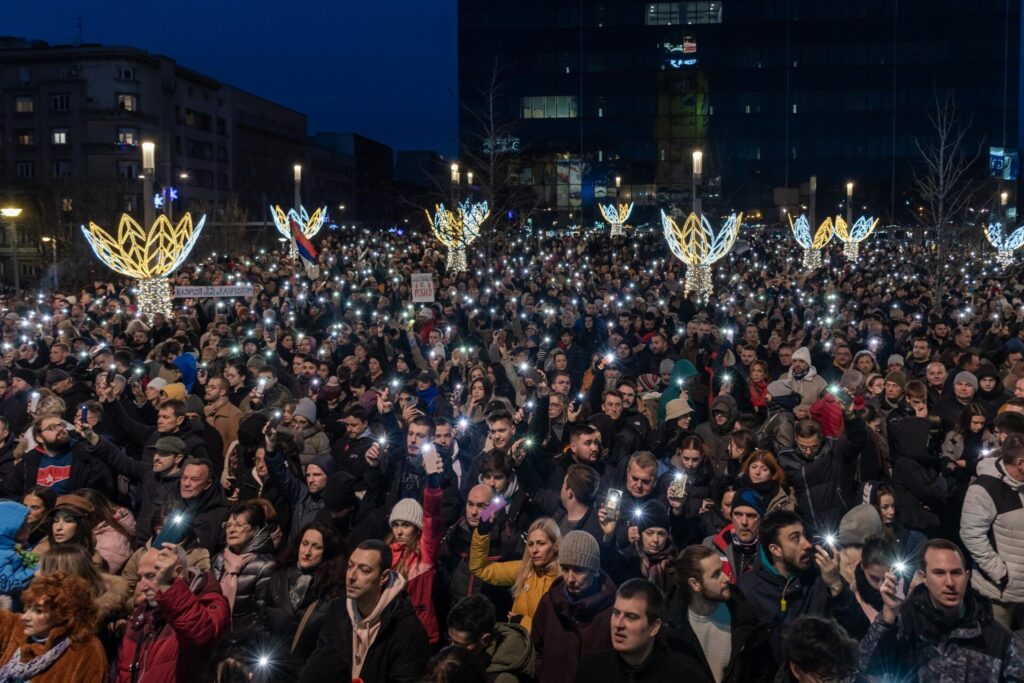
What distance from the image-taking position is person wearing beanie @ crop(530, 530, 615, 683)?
4.69 m

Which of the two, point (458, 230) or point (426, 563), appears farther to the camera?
point (458, 230)

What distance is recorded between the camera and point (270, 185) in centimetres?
9225

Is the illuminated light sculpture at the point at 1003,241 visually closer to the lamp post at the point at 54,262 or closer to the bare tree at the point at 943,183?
the bare tree at the point at 943,183

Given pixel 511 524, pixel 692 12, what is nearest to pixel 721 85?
pixel 692 12

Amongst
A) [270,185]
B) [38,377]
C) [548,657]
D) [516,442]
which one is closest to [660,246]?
[38,377]

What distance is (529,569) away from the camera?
17.8 ft

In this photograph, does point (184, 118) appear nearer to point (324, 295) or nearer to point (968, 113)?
point (968, 113)

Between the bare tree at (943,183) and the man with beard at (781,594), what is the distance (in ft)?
58.9

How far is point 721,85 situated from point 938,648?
71.4 meters

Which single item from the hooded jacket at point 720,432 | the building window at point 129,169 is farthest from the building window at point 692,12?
the hooded jacket at point 720,432

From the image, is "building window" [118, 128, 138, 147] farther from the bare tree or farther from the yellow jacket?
the yellow jacket

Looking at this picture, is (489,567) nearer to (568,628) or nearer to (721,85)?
(568,628)

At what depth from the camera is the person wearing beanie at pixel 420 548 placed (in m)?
5.53

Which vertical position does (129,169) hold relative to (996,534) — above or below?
above
